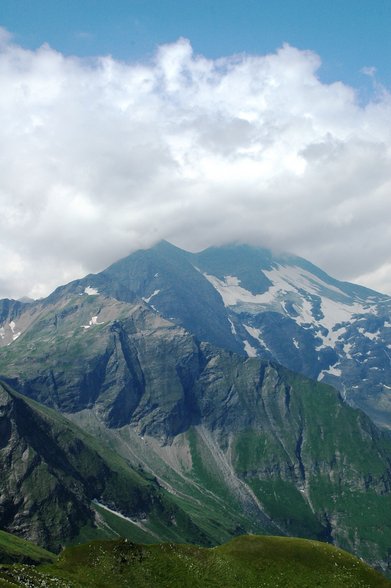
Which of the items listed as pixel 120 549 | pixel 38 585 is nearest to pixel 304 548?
pixel 120 549

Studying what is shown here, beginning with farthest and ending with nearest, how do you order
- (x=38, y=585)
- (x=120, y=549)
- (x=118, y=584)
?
1. (x=120, y=549)
2. (x=118, y=584)
3. (x=38, y=585)

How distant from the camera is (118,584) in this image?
145125 mm

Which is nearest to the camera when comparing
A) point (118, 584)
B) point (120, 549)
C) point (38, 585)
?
point (38, 585)

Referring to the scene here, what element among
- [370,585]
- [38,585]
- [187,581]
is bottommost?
[370,585]

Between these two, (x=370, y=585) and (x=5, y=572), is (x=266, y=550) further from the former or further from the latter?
(x=5, y=572)

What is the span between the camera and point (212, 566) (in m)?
159

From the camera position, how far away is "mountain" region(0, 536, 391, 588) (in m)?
149

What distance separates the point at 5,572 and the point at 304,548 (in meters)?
78.2

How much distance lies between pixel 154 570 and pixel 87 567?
1624cm

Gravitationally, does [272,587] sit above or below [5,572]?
below

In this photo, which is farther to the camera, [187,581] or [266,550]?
[266,550]

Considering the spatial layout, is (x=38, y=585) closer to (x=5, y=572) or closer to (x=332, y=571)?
(x=5, y=572)

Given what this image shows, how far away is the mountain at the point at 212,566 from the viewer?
14888 cm

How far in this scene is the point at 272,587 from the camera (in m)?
153
